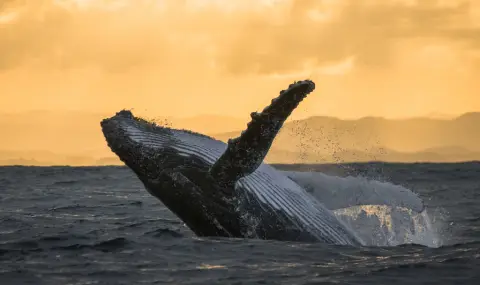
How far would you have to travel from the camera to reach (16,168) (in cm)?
6644

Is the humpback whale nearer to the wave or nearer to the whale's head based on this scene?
the whale's head

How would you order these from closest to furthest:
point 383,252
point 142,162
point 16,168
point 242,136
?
point 242,136 < point 142,162 < point 383,252 < point 16,168

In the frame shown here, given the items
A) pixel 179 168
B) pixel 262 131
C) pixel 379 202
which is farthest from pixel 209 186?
pixel 379 202

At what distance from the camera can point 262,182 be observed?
957 centimetres

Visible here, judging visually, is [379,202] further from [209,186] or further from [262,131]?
[262,131]

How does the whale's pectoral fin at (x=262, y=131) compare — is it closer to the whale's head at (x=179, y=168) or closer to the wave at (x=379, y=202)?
the whale's head at (x=179, y=168)

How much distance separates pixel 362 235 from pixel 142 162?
16.6ft

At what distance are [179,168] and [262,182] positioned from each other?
116 centimetres

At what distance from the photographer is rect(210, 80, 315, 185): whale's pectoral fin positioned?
7.48 metres

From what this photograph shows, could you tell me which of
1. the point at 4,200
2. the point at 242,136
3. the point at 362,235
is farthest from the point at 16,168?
the point at 242,136

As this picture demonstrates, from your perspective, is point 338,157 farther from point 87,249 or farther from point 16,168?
point 16,168

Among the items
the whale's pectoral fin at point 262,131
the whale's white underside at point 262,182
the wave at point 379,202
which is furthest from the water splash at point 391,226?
the whale's pectoral fin at point 262,131

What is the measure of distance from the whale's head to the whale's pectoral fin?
837 mm

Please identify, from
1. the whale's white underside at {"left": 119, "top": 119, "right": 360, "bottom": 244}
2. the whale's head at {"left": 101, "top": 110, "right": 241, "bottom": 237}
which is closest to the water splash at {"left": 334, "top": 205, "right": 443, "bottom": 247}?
the whale's white underside at {"left": 119, "top": 119, "right": 360, "bottom": 244}
